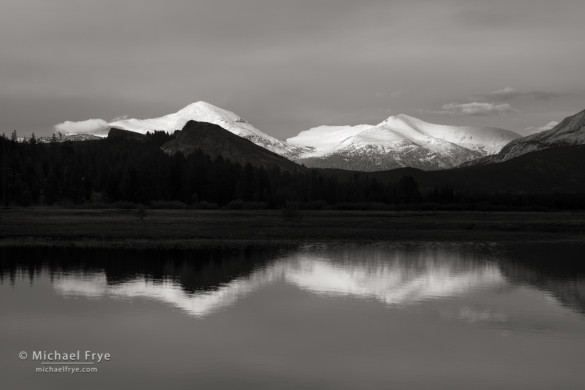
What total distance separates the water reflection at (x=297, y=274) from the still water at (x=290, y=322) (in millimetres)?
158

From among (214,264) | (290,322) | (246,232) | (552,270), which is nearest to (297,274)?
(214,264)

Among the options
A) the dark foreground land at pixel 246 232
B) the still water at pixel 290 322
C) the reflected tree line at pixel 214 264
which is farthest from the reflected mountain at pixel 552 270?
the dark foreground land at pixel 246 232

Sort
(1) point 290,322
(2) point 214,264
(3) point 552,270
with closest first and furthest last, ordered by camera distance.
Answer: (1) point 290,322 → (2) point 214,264 → (3) point 552,270

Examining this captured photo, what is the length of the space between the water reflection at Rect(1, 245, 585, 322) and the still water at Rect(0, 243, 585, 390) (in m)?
0.16

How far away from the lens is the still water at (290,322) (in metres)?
27.7

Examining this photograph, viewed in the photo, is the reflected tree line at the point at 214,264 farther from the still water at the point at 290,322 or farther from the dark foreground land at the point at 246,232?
the dark foreground land at the point at 246,232

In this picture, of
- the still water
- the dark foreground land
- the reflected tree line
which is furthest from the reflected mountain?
the dark foreground land

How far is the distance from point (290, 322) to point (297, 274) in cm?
1858

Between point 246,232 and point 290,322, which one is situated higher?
point 246,232

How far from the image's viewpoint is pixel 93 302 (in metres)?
41.8

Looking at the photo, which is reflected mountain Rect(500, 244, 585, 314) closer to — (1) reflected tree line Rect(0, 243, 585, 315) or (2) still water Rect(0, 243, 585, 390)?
(1) reflected tree line Rect(0, 243, 585, 315)

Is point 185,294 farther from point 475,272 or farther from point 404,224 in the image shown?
point 404,224

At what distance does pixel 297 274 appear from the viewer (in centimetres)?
5625

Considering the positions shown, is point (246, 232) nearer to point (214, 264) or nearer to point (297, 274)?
point (214, 264)
